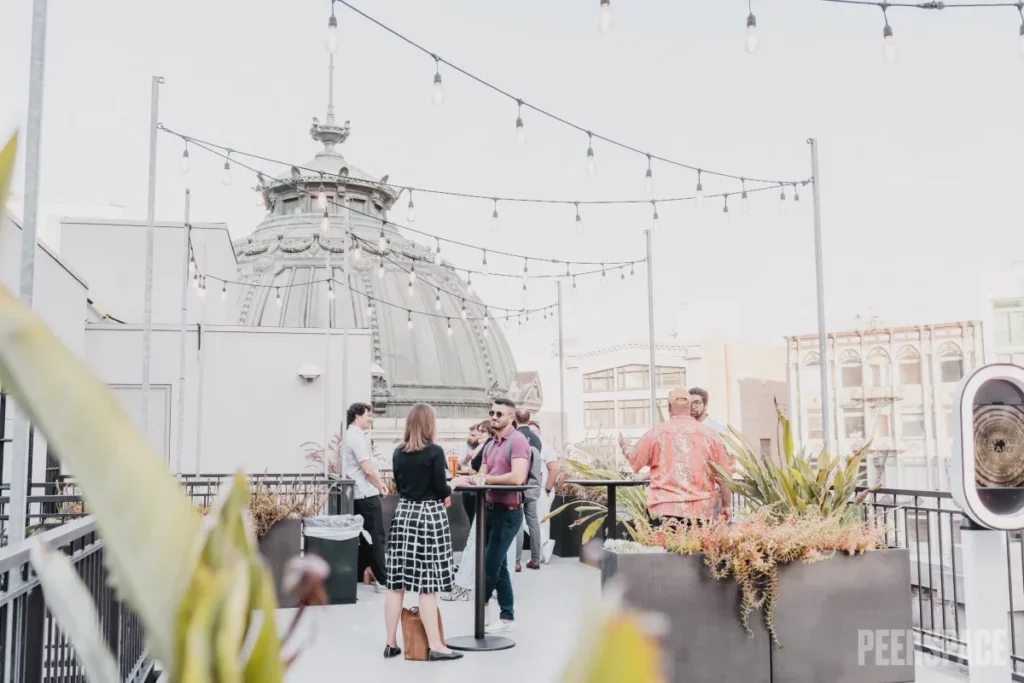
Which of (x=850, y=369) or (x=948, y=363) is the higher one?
(x=948, y=363)

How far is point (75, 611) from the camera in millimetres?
715

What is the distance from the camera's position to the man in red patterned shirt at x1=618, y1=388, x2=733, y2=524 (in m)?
6.29

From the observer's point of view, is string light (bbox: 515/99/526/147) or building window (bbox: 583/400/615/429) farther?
building window (bbox: 583/400/615/429)

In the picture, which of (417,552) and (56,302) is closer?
(417,552)

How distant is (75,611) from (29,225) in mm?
4441

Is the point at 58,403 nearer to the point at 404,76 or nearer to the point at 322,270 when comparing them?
the point at 404,76

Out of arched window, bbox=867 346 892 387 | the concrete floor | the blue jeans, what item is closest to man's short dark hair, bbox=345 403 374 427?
the concrete floor

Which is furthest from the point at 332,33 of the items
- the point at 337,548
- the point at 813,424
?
the point at 813,424

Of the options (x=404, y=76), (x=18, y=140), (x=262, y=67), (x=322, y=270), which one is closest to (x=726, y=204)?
(x=404, y=76)

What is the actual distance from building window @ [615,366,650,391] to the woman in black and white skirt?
61841mm

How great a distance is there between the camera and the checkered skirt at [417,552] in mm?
6285

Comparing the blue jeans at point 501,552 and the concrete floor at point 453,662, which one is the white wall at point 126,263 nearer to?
the concrete floor at point 453,662

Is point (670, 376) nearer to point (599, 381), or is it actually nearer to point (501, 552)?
point (599, 381)

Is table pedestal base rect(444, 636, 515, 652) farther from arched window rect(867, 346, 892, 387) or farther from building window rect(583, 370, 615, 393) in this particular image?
building window rect(583, 370, 615, 393)
